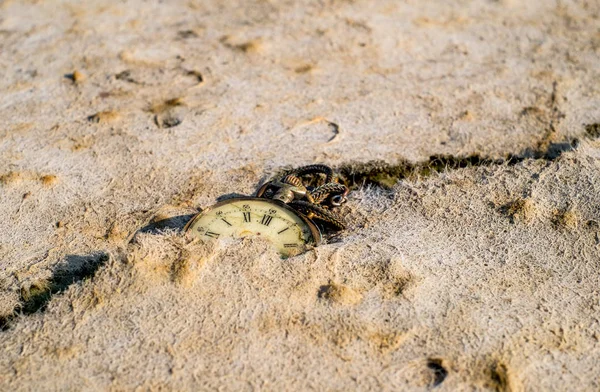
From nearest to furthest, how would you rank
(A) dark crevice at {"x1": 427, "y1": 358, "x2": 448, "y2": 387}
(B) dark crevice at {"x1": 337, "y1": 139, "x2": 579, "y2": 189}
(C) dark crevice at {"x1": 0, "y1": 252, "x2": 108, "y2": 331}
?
(A) dark crevice at {"x1": 427, "y1": 358, "x2": 448, "y2": 387} → (C) dark crevice at {"x1": 0, "y1": 252, "x2": 108, "y2": 331} → (B) dark crevice at {"x1": 337, "y1": 139, "x2": 579, "y2": 189}

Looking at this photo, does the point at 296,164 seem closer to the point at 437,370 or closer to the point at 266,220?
the point at 266,220

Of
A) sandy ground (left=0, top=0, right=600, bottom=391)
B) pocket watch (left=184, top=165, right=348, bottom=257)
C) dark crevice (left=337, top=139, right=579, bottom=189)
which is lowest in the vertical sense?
dark crevice (left=337, top=139, right=579, bottom=189)

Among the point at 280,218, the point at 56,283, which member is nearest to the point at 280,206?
the point at 280,218

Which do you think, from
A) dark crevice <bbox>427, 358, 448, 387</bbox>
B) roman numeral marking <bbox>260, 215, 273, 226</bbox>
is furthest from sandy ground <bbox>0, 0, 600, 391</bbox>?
roman numeral marking <bbox>260, 215, 273, 226</bbox>

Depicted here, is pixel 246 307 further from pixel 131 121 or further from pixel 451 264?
pixel 131 121

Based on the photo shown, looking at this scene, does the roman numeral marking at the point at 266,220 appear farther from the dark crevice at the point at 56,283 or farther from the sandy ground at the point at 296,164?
the dark crevice at the point at 56,283

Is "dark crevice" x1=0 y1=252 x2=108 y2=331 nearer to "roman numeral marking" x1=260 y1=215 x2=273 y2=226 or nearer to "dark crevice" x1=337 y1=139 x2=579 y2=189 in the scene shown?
"roman numeral marking" x1=260 y1=215 x2=273 y2=226

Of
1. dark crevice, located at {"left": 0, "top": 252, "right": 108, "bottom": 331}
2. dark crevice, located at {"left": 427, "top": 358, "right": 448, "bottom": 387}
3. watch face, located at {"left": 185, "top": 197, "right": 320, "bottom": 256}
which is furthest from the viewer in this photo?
watch face, located at {"left": 185, "top": 197, "right": 320, "bottom": 256}
